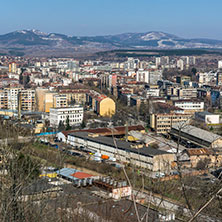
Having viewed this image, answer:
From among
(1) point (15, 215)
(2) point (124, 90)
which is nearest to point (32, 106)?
(2) point (124, 90)

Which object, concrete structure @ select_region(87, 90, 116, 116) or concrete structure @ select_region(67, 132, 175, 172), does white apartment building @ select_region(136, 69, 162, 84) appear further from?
concrete structure @ select_region(67, 132, 175, 172)

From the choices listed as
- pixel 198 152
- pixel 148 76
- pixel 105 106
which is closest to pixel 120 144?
pixel 198 152

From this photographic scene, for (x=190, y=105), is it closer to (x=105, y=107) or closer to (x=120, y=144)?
(x=105, y=107)

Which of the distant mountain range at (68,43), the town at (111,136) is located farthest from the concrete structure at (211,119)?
the distant mountain range at (68,43)

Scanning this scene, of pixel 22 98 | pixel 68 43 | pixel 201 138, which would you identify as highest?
pixel 68 43

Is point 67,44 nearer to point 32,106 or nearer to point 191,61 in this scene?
point 191,61

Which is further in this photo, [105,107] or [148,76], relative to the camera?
[148,76]

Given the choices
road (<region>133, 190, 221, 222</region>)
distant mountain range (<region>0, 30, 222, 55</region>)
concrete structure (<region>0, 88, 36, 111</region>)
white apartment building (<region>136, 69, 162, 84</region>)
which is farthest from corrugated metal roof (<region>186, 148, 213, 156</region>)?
distant mountain range (<region>0, 30, 222, 55</region>)

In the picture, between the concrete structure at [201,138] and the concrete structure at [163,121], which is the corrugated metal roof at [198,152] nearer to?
the concrete structure at [201,138]
